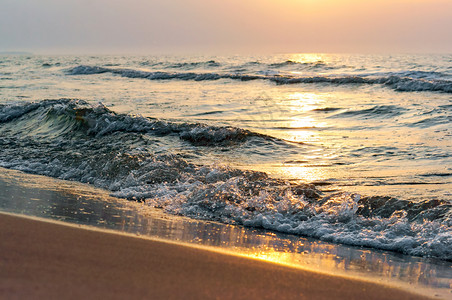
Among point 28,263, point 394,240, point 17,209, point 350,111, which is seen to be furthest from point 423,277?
point 350,111

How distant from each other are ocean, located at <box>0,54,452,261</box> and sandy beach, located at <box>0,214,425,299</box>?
1379mm

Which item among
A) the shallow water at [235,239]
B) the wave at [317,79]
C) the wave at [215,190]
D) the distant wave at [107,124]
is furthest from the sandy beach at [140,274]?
the wave at [317,79]

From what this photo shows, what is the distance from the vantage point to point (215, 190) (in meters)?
5.47

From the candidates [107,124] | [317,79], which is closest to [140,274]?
[107,124]

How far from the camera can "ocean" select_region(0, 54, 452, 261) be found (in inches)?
188

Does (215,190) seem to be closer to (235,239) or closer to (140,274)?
(235,239)

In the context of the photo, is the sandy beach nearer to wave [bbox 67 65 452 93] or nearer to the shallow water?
the shallow water

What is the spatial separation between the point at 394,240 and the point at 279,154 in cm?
392

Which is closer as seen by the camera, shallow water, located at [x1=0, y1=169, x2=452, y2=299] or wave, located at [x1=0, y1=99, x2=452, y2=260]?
shallow water, located at [x1=0, y1=169, x2=452, y2=299]

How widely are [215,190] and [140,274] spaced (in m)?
2.65

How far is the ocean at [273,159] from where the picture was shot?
4.77m

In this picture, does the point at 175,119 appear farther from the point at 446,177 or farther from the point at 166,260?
the point at 166,260

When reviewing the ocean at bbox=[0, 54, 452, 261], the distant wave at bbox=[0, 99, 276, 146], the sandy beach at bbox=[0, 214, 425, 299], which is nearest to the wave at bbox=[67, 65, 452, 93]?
the ocean at bbox=[0, 54, 452, 261]

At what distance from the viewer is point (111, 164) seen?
6887mm
